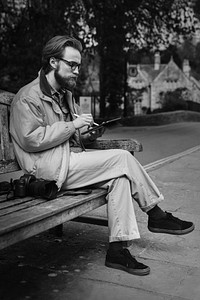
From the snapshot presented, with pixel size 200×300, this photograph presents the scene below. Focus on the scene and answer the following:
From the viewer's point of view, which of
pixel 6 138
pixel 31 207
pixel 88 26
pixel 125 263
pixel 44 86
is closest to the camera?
pixel 31 207

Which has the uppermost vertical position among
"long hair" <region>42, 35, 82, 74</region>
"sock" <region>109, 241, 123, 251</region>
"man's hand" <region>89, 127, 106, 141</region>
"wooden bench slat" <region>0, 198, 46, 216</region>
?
"long hair" <region>42, 35, 82, 74</region>

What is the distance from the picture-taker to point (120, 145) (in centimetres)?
404

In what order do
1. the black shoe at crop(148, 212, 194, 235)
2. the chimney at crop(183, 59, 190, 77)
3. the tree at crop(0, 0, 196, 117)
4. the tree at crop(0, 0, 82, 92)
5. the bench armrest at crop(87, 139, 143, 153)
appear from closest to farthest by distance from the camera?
the black shoe at crop(148, 212, 194, 235) → the bench armrest at crop(87, 139, 143, 153) → the tree at crop(0, 0, 82, 92) → the tree at crop(0, 0, 196, 117) → the chimney at crop(183, 59, 190, 77)

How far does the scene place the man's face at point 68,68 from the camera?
3.55 m

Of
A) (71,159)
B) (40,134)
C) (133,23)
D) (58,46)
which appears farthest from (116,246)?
(133,23)

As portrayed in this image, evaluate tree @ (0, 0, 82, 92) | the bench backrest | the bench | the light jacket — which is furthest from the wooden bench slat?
tree @ (0, 0, 82, 92)

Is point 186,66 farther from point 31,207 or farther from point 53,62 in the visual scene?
point 31,207

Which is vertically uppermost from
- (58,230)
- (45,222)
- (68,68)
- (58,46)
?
(58,46)

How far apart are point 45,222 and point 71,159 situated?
76cm

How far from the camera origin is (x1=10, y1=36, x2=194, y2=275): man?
331cm

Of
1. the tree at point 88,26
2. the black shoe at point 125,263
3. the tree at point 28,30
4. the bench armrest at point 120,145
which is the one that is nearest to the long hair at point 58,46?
the bench armrest at point 120,145

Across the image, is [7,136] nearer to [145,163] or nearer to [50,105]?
[50,105]

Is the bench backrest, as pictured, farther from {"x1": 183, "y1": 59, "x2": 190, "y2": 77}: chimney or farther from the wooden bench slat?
{"x1": 183, "y1": 59, "x2": 190, "y2": 77}: chimney

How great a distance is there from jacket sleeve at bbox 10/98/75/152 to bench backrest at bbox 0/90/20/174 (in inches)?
14.5
